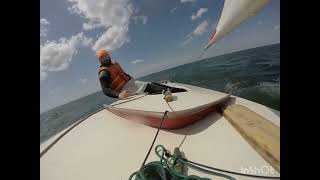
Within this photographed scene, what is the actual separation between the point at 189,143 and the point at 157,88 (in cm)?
183

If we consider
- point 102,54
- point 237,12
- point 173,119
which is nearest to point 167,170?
point 173,119

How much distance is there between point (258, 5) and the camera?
79.8 inches

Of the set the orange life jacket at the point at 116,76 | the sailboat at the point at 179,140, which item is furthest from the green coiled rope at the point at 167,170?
the orange life jacket at the point at 116,76

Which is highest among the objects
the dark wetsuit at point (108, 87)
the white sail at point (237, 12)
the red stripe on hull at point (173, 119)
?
the white sail at point (237, 12)

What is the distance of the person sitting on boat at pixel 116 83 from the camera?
361cm

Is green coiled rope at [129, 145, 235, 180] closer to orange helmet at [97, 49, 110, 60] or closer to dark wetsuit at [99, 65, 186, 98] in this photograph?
dark wetsuit at [99, 65, 186, 98]

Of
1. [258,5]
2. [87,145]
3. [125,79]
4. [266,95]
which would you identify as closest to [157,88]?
[125,79]

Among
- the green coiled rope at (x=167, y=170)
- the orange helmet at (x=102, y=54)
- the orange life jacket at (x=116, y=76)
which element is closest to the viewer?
the green coiled rope at (x=167, y=170)

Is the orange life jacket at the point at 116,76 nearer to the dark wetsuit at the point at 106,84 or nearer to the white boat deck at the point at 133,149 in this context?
the dark wetsuit at the point at 106,84

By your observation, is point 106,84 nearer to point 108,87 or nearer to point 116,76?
point 108,87

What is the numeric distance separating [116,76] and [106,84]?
24cm

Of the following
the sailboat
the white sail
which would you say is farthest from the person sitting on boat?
the white sail
